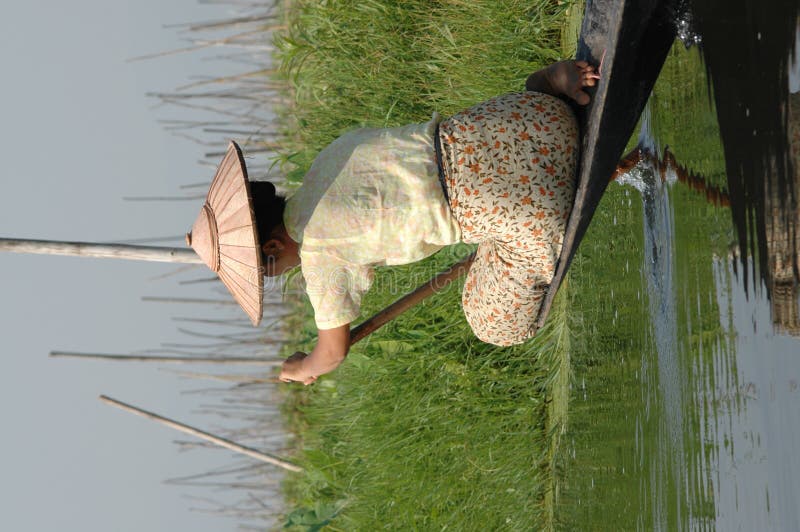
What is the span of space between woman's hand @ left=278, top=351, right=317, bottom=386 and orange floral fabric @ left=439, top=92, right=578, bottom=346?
651 millimetres

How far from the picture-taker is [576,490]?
9.75ft

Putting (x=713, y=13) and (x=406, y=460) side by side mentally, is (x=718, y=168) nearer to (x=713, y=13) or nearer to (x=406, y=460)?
(x=713, y=13)

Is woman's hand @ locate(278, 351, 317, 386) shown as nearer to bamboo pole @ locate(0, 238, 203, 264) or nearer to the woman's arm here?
the woman's arm

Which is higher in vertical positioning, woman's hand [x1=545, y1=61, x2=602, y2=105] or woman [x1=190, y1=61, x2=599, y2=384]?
woman's hand [x1=545, y1=61, x2=602, y2=105]

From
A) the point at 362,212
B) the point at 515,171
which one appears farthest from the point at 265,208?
the point at 515,171

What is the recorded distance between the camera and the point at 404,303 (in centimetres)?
256

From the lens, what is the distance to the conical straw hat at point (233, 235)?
214 cm

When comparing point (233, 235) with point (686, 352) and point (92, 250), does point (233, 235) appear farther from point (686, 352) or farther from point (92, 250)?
point (686, 352)

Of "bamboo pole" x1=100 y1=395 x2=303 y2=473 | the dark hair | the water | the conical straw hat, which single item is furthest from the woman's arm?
"bamboo pole" x1=100 y1=395 x2=303 y2=473

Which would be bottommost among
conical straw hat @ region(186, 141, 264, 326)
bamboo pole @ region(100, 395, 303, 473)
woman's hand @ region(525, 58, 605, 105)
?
bamboo pole @ region(100, 395, 303, 473)

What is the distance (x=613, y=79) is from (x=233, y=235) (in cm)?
105

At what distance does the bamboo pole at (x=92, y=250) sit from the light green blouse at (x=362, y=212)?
0.89m

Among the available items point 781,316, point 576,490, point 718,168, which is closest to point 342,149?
point 718,168

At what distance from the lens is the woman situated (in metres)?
2.13
